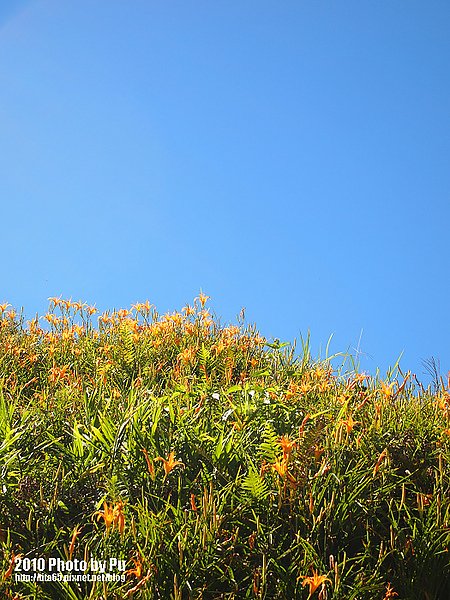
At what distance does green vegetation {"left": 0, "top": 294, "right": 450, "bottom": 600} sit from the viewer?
2.57 meters

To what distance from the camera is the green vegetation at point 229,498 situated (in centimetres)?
257

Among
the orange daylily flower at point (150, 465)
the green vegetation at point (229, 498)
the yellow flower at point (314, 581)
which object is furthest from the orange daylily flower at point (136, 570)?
the yellow flower at point (314, 581)

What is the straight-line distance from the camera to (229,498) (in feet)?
9.62

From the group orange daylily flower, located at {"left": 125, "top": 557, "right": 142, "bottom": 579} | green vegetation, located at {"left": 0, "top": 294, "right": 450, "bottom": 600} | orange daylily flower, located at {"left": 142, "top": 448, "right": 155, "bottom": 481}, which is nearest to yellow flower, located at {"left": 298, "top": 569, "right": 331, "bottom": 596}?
green vegetation, located at {"left": 0, "top": 294, "right": 450, "bottom": 600}

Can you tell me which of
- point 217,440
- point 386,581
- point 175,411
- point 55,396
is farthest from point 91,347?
point 386,581

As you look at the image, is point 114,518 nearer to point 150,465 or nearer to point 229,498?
point 150,465

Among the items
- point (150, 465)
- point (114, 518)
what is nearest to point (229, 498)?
point (150, 465)

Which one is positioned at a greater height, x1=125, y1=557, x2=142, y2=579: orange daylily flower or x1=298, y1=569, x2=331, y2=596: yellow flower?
x1=125, y1=557, x2=142, y2=579: orange daylily flower

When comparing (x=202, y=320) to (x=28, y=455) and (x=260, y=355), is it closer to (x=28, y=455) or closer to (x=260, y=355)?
(x=260, y=355)

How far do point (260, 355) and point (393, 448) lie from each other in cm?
255

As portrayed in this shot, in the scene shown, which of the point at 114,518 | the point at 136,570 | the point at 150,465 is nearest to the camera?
the point at 136,570

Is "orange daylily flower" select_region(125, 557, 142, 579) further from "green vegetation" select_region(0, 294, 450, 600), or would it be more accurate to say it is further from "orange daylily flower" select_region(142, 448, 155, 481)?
"orange daylily flower" select_region(142, 448, 155, 481)

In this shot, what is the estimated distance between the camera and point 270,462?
120 inches

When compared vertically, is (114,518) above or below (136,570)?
above
